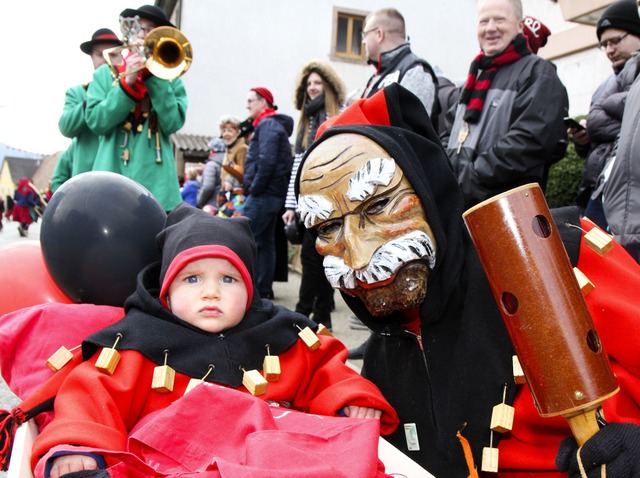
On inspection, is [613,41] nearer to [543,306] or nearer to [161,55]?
[161,55]

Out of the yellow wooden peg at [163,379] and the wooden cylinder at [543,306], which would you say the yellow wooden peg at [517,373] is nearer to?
the wooden cylinder at [543,306]

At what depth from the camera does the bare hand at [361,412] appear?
1.93 meters

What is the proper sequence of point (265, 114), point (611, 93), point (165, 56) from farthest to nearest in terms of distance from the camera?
point (265, 114) < point (611, 93) < point (165, 56)

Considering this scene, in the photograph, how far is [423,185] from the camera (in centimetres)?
176

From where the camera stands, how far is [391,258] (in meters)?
1.65

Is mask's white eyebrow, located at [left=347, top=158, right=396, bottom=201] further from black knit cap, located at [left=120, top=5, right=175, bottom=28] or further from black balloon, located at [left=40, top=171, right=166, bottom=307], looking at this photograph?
black knit cap, located at [left=120, top=5, right=175, bottom=28]

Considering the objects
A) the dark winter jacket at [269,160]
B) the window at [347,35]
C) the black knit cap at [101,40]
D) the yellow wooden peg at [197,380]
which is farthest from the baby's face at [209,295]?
the window at [347,35]

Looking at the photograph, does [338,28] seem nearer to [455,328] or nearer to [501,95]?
[501,95]

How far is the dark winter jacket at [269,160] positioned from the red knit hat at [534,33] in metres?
2.30

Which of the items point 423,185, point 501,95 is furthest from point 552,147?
point 423,185

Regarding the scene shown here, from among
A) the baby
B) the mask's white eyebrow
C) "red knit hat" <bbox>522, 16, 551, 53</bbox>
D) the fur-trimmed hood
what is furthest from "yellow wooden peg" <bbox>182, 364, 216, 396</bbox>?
the fur-trimmed hood

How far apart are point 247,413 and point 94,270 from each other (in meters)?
1.05

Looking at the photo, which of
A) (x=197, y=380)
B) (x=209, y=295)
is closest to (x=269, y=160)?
(x=209, y=295)

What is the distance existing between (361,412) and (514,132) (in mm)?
1895
